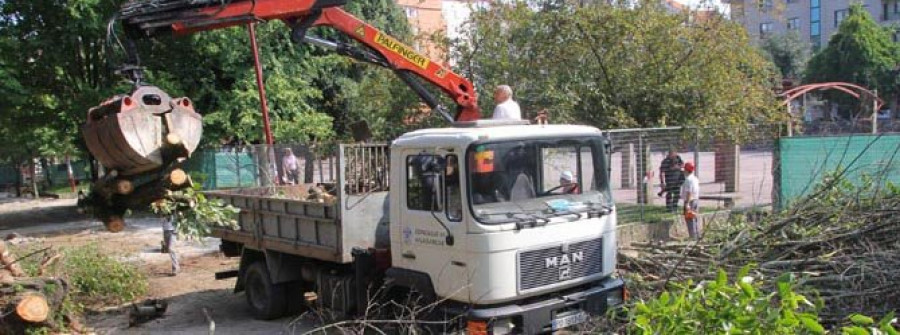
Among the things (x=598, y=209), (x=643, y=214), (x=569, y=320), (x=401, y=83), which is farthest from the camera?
(x=401, y=83)

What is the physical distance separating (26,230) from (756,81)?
1876cm

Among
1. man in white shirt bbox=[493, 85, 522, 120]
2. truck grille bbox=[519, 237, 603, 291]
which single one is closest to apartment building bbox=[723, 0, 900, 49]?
man in white shirt bbox=[493, 85, 522, 120]

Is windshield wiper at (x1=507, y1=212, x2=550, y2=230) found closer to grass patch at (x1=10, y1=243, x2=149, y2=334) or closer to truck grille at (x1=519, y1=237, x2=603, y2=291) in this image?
truck grille at (x1=519, y1=237, x2=603, y2=291)

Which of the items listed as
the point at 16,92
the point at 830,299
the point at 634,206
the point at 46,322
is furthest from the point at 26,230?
the point at 830,299

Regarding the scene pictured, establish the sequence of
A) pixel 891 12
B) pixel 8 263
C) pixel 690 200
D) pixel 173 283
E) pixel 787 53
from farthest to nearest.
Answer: pixel 891 12 → pixel 787 53 → pixel 173 283 → pixel 690 200 → pixel 8 263

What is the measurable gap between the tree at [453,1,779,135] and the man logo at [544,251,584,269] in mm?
8354

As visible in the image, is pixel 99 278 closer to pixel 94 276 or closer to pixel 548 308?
pixel 94 276

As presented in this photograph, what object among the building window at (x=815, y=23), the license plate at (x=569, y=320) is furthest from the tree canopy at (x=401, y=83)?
the building window at (x=815, y=23)

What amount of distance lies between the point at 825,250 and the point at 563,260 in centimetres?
258

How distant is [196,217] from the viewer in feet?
20.8

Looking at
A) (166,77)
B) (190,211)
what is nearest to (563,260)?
(190,211)

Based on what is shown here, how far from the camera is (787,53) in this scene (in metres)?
54.6

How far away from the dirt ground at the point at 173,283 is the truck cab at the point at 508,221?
1.46m

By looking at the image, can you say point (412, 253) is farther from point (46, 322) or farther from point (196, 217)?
point (46, 322)
